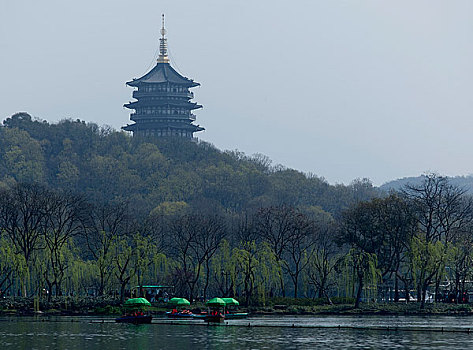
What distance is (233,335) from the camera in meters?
55.8

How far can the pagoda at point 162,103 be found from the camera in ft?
639

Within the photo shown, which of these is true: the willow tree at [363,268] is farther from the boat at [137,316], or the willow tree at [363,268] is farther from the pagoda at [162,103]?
the pagoda at [162,103]

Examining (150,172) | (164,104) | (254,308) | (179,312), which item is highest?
(164,104)

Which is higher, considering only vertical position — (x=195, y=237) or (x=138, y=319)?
(x=195, y=237)

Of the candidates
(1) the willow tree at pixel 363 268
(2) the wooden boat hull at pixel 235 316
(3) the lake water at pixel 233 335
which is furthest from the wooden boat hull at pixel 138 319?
(1) the willow tree at pixel 363 268

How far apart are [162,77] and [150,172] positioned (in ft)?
108

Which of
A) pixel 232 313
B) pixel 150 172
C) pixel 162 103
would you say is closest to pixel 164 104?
pixel 162 103

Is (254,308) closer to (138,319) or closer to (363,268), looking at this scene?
(363,268)

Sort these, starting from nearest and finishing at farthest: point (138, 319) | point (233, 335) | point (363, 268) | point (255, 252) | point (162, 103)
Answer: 1. point (233, 335)
2. point (138, 319)
3. point (363, 268)
4. point (255, 252)
5. point (162, 103)

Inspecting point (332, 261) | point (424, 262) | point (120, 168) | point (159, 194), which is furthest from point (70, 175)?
point (424, 262)

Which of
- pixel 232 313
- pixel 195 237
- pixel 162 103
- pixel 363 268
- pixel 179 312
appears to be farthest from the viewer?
pixel 162 103

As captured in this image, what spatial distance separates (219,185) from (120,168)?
20.2 metres

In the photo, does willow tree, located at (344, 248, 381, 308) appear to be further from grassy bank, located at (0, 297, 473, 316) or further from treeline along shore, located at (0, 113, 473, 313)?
grassy bank, located at (0, 297, 473, 316)

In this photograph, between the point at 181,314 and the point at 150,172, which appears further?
the point at 150,172
